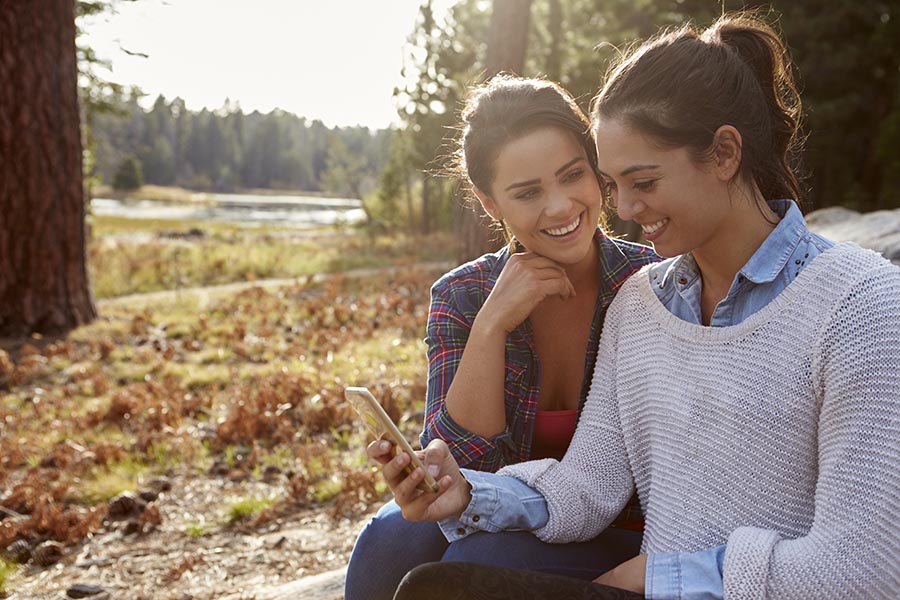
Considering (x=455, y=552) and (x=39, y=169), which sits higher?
(x=39, y=169)

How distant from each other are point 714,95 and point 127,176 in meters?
102

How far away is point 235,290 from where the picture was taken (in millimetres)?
12656

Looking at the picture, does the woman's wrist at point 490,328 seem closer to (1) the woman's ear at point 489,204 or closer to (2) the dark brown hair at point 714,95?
(1) the woman's ear at point 489,204

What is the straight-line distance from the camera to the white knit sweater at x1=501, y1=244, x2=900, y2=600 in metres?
1.65

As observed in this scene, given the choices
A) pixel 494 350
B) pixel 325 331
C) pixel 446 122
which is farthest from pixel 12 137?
pixel 446 122

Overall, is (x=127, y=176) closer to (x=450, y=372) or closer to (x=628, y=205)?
(x=450, y=372)

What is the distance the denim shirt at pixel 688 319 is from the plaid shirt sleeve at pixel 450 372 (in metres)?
0.27

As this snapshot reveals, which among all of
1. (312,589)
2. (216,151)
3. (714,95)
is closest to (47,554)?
(312,589)

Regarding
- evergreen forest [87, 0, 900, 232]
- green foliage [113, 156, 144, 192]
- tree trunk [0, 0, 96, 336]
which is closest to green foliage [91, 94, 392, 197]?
green foliage [113, 156, 144, 192]

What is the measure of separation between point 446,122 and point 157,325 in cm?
1318

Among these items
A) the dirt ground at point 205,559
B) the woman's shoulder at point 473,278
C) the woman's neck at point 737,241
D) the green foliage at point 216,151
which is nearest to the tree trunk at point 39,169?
the dirt ground at point 205,559

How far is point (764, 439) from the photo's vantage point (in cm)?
187

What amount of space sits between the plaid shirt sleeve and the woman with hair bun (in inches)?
10.4

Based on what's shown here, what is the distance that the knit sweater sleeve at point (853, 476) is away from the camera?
163 centimetres
